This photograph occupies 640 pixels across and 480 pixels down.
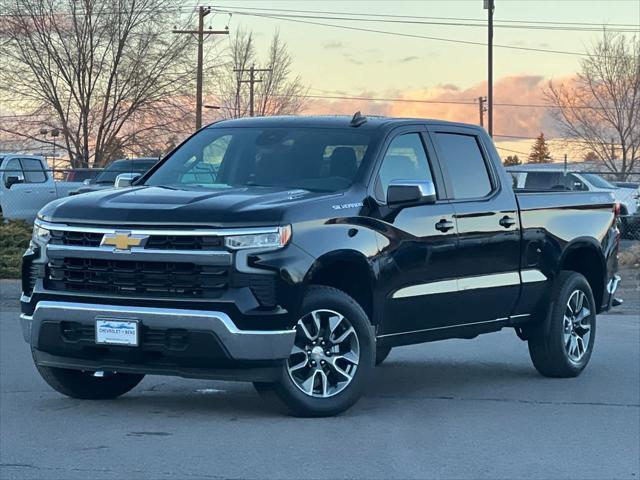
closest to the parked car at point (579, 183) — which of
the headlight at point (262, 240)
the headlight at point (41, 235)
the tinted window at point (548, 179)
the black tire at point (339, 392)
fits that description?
the tinted window at point (548, 179)

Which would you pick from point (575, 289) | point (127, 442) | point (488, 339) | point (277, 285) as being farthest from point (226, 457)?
point (488, 339)

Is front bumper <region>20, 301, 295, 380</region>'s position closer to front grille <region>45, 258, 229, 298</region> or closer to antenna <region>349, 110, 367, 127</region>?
front grille <region>45, 258, 229, 298</region>

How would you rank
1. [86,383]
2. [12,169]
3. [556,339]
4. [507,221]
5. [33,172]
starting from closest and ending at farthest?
[86,383] < [507,221] < [556,339] < [12,169] < [33,172]

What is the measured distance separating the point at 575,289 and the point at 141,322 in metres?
4.26

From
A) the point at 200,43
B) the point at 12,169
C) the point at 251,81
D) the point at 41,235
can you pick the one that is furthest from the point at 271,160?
the point at 251,81

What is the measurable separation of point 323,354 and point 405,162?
176 cm

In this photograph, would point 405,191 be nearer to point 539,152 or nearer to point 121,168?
point 121,168

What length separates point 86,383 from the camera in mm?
8469

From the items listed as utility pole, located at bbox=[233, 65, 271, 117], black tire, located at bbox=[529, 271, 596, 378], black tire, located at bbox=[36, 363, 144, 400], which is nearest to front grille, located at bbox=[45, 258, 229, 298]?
black tire, located at bbox=[36, 363, 144, 400]

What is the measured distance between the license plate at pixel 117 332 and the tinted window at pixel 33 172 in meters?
19.9

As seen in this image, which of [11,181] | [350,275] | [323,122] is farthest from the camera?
[11,181]

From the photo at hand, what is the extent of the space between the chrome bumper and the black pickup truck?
0.04ft

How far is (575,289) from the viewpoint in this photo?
10.1 m

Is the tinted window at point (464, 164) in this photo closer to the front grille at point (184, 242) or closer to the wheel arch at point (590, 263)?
the wheel arch at point (590, 263)
